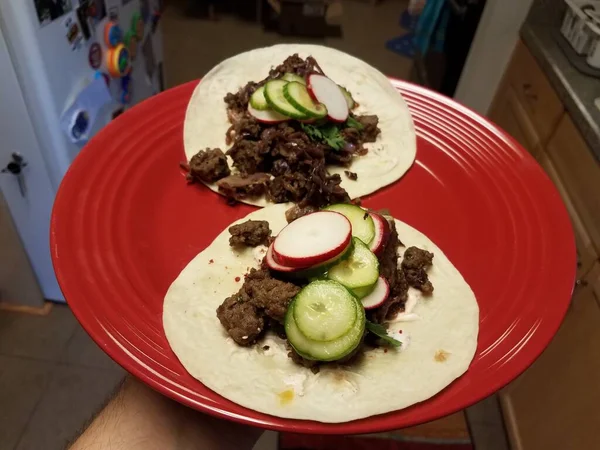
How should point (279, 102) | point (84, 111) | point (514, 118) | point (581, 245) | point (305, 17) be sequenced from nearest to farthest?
1. point (279, 102)
2. point (581, 245)
3. point (84, 111)
4. point (514, 118)
5. point (305, 17)

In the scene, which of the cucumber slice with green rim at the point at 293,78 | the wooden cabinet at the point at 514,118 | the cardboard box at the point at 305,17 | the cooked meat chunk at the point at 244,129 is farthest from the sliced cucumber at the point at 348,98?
the cardboard box at the point at 305,17

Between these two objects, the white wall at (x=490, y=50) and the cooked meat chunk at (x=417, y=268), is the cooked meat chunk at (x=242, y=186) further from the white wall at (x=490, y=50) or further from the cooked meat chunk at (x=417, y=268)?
the white wall at (x=490, y=50)

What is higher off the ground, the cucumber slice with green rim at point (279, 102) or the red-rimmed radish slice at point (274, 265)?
the cucumber slice with green rim at point (279, 102)

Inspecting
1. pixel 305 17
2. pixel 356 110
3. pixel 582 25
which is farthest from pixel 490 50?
pixel 305 17

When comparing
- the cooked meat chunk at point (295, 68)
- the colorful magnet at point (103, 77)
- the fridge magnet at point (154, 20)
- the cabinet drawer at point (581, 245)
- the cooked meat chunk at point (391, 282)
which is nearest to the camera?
the cooked meat chunk at point (391, 282)

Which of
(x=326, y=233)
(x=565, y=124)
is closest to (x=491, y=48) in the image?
(x=565, y=124)

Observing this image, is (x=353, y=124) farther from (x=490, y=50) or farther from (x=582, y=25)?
(x=490, y=50)

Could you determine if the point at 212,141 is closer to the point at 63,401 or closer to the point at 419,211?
the point at 419,211
